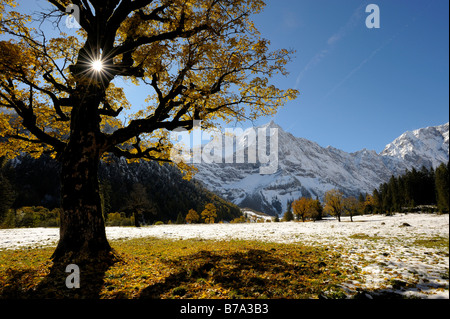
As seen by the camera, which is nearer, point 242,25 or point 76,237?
point 76,237

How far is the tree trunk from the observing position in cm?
808

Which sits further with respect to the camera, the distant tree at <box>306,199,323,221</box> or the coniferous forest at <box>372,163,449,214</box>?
the distant tree at <box>306,199,323,221</box>

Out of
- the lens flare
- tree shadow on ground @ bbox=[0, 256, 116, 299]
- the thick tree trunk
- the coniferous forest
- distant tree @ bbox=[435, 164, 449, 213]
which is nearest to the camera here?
distant tree @ bbox=[435, 164, 449, 213]

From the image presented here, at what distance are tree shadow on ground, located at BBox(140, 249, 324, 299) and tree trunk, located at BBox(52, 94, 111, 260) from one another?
3298mm

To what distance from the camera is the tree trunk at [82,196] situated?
8.08m

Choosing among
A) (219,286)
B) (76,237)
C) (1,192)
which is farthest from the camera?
(1,192)

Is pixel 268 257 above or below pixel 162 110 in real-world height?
below

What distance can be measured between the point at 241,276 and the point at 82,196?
6.81 metres

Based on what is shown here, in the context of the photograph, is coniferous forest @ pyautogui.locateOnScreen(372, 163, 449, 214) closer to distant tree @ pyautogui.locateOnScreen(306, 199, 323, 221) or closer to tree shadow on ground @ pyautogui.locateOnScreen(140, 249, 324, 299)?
tree shadow on ground @ pyautogui.locateOnScreen(140, 249, 324, 299)

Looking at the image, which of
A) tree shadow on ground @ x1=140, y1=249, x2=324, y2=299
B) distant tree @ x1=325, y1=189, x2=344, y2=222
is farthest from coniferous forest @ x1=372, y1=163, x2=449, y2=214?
distant tree @ x1=325, y1=189, x2=344, y2=222
